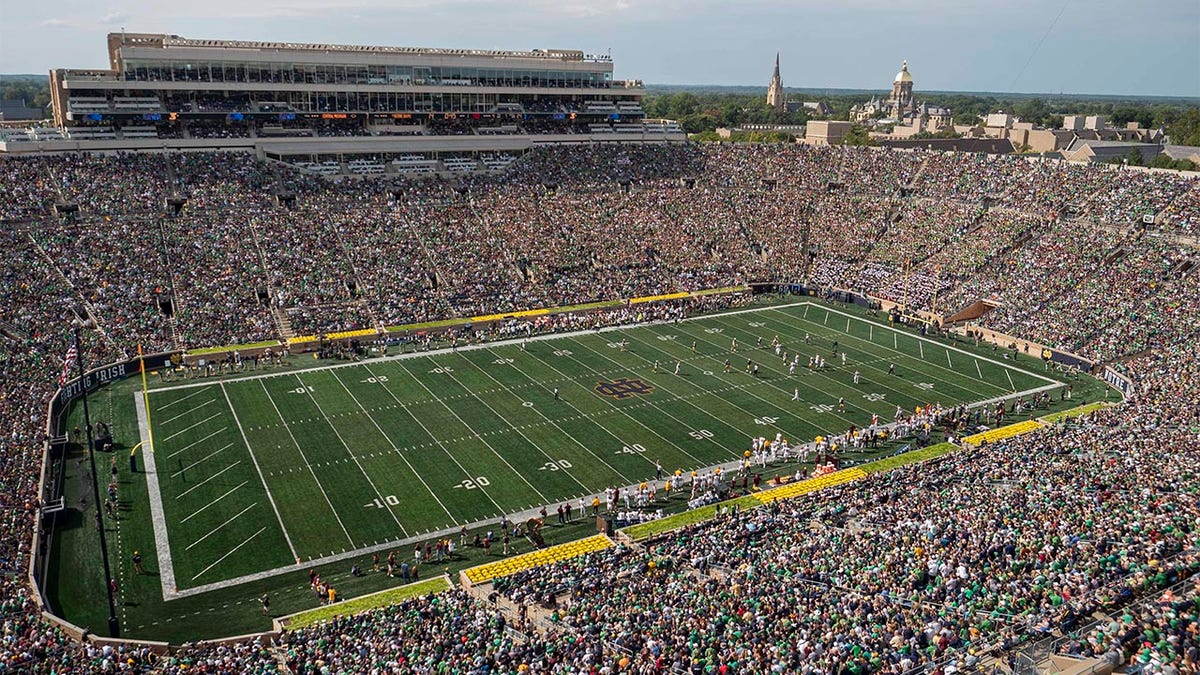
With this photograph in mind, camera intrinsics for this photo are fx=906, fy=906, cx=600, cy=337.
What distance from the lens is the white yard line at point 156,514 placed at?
21.3 meters

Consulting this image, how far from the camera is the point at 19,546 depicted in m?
20.5

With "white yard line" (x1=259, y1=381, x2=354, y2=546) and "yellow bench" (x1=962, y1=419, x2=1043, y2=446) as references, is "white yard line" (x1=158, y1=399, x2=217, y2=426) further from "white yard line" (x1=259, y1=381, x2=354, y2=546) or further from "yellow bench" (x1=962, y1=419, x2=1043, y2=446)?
"yellow bench" (x1=962, y1=419, x2=1043, y2=446)

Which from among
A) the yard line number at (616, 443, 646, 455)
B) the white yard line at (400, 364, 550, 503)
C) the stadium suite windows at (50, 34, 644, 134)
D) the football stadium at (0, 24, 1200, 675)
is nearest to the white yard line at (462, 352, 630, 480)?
the football stadium at (0, 24, 1200, 675)

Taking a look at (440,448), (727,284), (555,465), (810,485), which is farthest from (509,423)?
(727,284)

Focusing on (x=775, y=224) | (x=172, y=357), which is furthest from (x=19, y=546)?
(x=775, y=224)

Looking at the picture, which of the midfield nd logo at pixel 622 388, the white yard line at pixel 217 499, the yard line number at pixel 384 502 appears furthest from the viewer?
the midfield nd logo at pixel 622 388

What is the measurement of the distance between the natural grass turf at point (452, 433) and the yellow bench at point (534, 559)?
0.95 m

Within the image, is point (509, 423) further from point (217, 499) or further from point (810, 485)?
point (810, 485)

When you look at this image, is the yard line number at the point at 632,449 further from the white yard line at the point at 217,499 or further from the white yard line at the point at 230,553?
the white yard line at the point at 217,499

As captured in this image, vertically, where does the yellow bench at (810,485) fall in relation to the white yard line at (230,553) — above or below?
above

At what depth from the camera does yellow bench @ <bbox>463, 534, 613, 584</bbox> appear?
2092 centimetres

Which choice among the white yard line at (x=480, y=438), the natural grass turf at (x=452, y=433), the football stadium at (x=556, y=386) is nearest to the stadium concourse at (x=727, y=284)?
the football stadium at (x=556, y=386)

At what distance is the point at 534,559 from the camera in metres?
21.7

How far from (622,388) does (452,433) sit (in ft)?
24.5
